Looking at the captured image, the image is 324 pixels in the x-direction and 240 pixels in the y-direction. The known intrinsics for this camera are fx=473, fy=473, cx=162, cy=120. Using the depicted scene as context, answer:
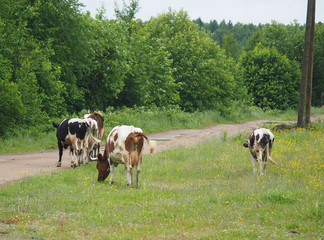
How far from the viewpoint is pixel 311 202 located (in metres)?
9.87

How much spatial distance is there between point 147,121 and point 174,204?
2012 cm

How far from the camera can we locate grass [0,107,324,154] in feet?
66.1

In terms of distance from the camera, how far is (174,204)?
32.2 ft

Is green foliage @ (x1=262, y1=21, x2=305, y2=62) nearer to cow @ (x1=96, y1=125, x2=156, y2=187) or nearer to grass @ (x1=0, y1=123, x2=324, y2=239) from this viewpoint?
grass @ (x1=0, y1=123, x2=324, y2=239)

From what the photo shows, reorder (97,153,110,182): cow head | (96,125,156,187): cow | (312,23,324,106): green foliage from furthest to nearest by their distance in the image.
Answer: (312,23,324,106): green foliage → (97,153,110,182): cow head → (96,125,156,187): cow

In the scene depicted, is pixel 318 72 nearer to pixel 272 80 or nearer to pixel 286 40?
pixel 286 40

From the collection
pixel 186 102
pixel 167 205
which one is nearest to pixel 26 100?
pixel 167 205

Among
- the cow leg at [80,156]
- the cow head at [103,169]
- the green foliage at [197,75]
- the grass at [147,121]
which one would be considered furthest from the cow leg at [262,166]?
the green foliage at [197,75]

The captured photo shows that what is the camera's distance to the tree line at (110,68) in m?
22.2

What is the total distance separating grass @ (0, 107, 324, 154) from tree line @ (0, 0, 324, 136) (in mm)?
1063

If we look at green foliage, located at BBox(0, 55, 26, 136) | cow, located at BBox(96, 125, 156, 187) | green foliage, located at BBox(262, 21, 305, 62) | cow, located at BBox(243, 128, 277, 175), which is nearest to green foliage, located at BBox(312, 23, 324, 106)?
green foliage, located at BBox(262, 21, 305, 62)

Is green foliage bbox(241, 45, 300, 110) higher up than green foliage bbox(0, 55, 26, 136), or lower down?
higher up

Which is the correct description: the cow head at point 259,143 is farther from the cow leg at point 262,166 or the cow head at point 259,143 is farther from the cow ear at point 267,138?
the cow leg at point 262,166

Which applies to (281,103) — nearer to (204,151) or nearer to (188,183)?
(204,151)
